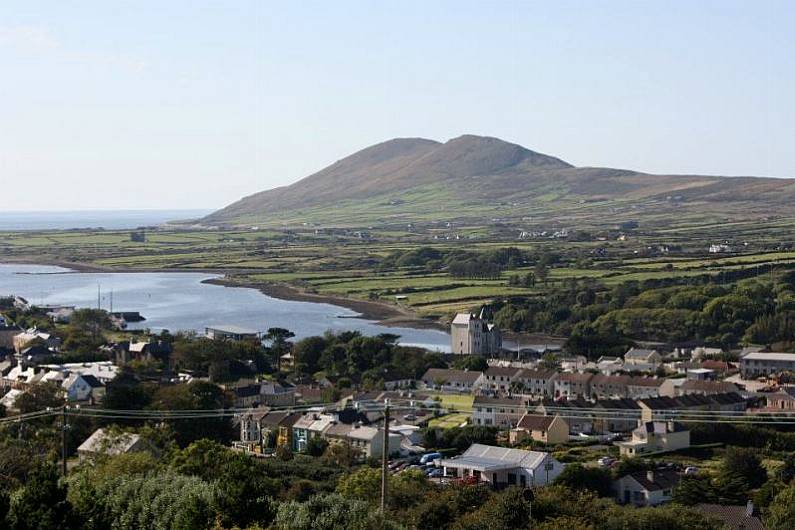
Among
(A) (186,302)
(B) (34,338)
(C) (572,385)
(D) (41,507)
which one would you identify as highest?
(D) (41,507)

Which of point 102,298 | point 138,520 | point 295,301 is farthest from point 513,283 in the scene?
point 138,520

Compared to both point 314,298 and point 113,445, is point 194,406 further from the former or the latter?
point 314,298

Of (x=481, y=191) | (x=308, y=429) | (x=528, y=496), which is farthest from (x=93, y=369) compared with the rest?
(x=481, y=191)

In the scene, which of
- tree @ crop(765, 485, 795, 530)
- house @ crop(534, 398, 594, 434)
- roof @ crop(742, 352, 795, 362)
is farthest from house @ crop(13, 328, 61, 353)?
tree @ crop(765, 485, 795, 530)

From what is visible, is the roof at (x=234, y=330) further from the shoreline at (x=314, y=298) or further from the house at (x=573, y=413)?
the house at (x=573, y=413)

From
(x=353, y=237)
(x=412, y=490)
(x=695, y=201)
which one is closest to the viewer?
(x=412, y=490)

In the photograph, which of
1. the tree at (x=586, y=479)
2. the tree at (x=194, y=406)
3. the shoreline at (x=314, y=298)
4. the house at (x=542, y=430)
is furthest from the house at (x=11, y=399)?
the shoreline at (x=314, y=298)

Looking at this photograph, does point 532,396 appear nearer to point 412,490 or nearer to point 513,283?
point 412,490

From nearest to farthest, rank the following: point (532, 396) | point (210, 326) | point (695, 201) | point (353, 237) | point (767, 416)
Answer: point (767, 416) → point (532, 396) → point (210, 326) → point (353, 237) → point (695, 201)
